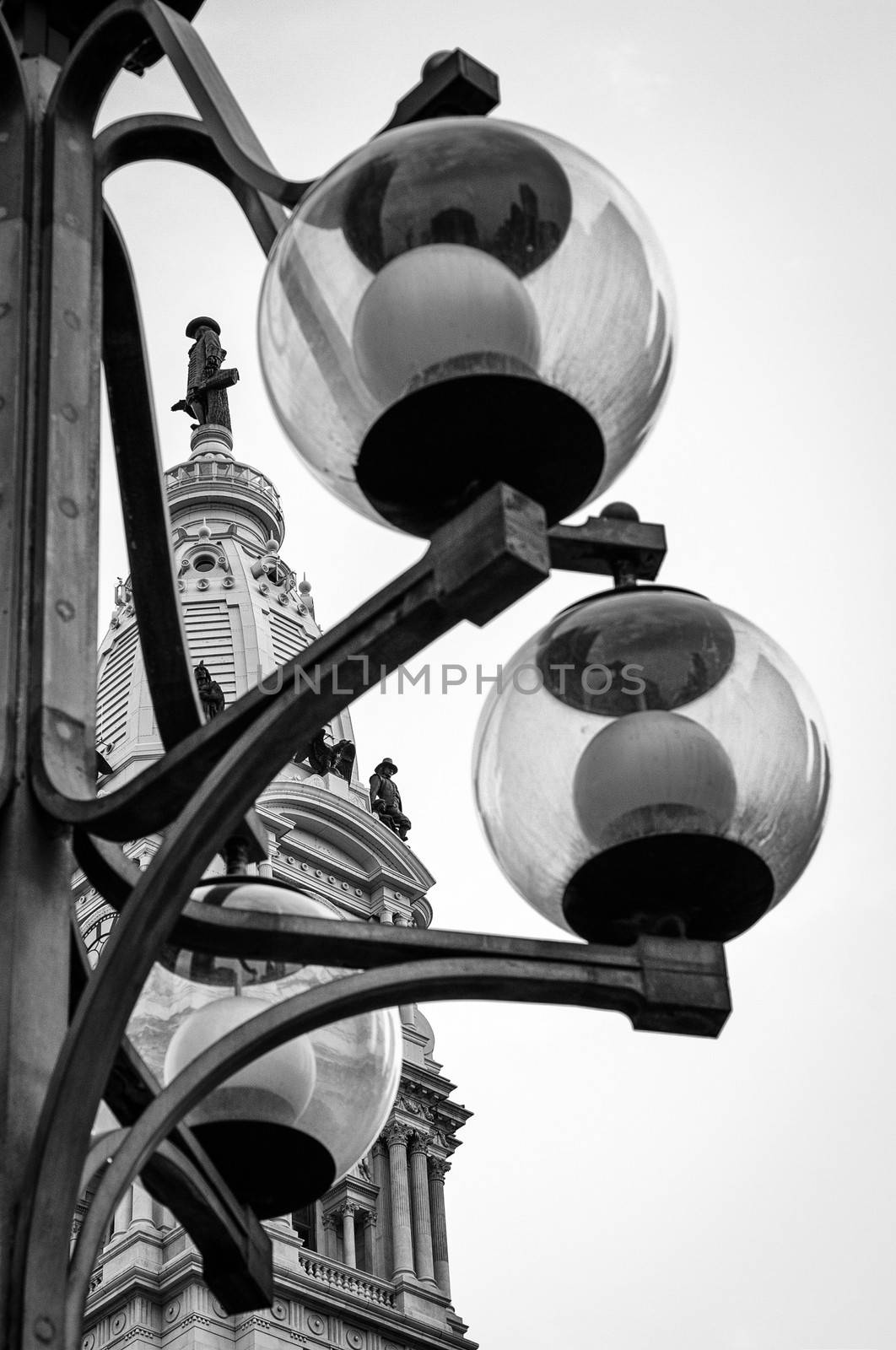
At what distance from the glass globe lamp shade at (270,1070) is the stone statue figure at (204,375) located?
51.6 meters

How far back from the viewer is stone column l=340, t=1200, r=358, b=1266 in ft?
149

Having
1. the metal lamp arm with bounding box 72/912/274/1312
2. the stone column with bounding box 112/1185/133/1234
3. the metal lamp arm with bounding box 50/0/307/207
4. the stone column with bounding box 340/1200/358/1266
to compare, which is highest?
the stone column with bounding box 340/1200/358/1266

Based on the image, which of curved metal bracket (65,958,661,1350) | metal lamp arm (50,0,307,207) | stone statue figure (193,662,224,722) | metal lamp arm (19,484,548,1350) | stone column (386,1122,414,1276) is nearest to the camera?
metal lamp arm (19,484,548,1350)

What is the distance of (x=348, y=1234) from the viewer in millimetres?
45781

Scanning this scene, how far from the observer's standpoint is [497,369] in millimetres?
4336

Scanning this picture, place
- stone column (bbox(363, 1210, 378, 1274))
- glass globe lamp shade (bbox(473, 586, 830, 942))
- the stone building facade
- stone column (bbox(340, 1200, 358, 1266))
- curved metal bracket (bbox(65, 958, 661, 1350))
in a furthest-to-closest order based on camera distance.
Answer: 1. stone column (bbox(363, 1210, 378, 1274))
2. stone column (bbox(340, 1200, 358, 1266))
3. the stone building facade
4. glass globe lamp shade (bbox(473, 586, 830, 942))
5. curved metal bracket (bbox(65, 958, 661, 1350))

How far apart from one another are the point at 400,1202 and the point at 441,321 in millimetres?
43791

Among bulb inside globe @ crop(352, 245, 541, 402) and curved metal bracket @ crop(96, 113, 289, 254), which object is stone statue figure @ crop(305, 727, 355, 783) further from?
bulb inside globe @ crop(352, 245, 541, 402)

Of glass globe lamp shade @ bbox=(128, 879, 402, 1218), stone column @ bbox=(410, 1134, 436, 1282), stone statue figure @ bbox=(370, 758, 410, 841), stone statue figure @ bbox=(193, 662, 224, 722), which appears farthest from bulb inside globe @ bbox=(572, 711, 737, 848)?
stone statue figure @ bbox=(370, 758, 410, 841)

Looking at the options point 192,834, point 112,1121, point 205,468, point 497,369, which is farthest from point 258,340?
point 205,468

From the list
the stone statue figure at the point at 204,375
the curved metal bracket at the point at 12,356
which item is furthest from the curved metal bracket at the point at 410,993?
the stone statue figure at the point at 204,375

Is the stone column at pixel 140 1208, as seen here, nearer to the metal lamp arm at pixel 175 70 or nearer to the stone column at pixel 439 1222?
the stone column at pixel 439 1222

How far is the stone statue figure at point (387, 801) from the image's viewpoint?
50.7 meters

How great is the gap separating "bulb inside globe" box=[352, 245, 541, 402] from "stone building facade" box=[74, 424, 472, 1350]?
119ft
